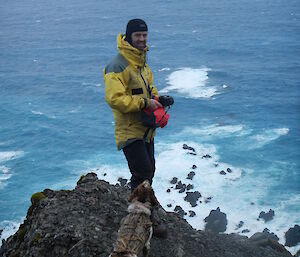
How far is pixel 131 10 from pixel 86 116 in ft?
292

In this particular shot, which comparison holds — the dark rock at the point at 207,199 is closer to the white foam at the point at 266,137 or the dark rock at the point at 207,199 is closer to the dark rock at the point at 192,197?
the dark rock at the point at 192,197

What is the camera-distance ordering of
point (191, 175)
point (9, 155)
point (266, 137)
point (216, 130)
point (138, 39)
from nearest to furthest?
point (138, 39) < point (191, 175) < point (9, 155) < point (266, 137) < point (216, 130)

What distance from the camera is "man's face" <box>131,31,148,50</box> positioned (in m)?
7.78

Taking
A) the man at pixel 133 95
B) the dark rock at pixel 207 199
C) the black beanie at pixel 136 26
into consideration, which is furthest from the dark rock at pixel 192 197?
the black beanie at pixel 136 26

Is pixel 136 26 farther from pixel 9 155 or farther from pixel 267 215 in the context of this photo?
pixel 9 155

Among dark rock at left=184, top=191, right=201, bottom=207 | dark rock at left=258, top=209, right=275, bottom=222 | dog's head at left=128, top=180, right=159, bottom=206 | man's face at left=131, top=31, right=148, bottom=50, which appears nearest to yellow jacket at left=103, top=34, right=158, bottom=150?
man's face at left=131, top=31, right=148, bottom=50

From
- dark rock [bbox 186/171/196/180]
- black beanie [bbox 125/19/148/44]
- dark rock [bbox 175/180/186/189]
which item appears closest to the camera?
black beanie [bbox 125/19/148/44]

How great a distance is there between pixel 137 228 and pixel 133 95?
103 inches

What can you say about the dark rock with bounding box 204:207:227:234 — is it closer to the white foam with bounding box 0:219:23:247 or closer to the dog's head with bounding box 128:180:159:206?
the white foam with bounding box 0:219:23:247

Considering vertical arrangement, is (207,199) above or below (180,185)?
below

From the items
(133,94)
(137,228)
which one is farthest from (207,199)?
(137,228)

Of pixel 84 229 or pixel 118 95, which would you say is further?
pixel 84 229

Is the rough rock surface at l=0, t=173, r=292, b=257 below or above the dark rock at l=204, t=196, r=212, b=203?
above

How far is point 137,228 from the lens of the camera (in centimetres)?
652
